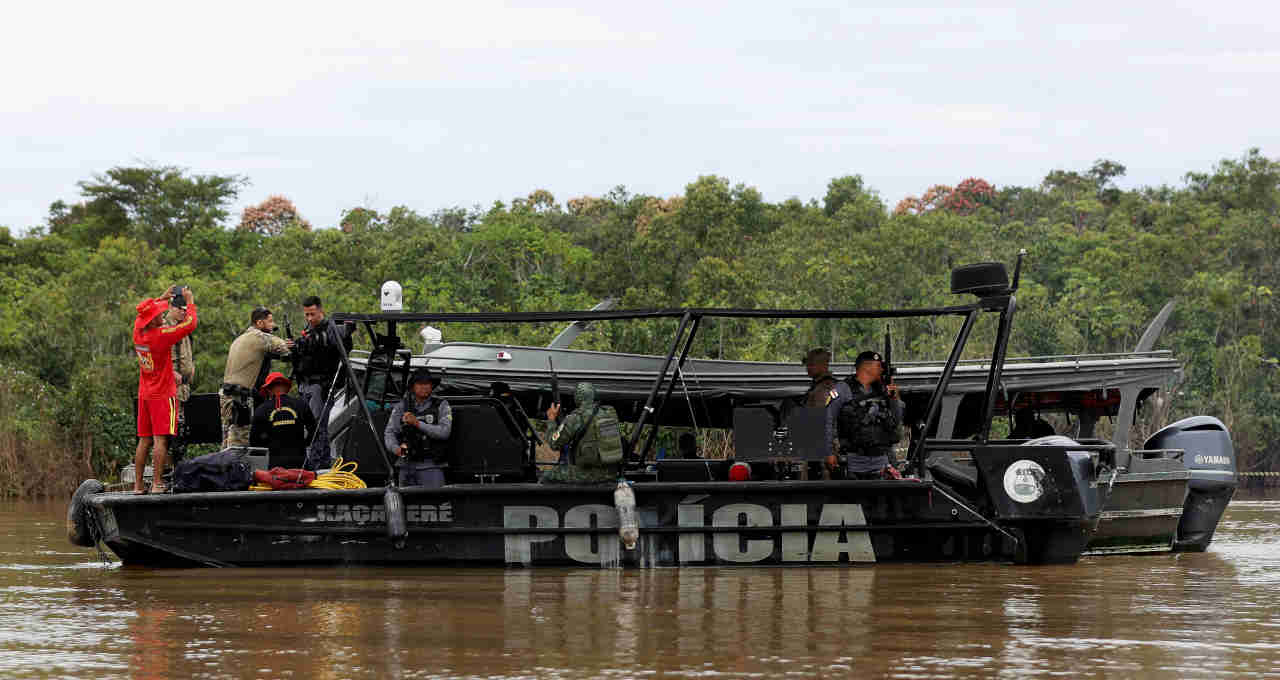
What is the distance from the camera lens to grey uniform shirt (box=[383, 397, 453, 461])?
11.0 metres

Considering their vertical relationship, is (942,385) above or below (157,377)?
below

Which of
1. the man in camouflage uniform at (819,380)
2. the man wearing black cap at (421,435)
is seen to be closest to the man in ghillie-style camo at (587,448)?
the man wearing black cap at (421,435)

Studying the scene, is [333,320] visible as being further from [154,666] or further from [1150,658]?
[1150,658]

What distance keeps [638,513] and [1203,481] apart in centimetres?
523

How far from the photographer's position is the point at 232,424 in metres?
11.7

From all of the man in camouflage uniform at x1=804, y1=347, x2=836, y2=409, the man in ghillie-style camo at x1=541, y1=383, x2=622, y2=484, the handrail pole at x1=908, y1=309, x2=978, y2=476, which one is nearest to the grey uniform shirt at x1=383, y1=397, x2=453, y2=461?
the man in ghillie-style camo at x1=541, y1=383, x2=622, y2=484

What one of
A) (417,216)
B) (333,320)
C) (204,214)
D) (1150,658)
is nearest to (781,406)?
(333,320)

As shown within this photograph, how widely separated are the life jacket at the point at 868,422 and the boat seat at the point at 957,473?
0.36 metres

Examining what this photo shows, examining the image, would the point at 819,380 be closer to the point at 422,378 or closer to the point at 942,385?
the point at 942,385

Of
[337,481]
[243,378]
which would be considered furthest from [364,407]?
[243,378]

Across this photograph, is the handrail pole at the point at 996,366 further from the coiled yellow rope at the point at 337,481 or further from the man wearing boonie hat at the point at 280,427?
the man wearing boonie hat at the point at 280,427

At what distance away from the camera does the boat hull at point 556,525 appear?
10914 mm

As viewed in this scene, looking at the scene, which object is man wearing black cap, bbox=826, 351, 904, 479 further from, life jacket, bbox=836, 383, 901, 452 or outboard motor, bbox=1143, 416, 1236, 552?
outboard motor, bbox=1143, 416, 1236, 552

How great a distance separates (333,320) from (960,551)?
4710 mm
